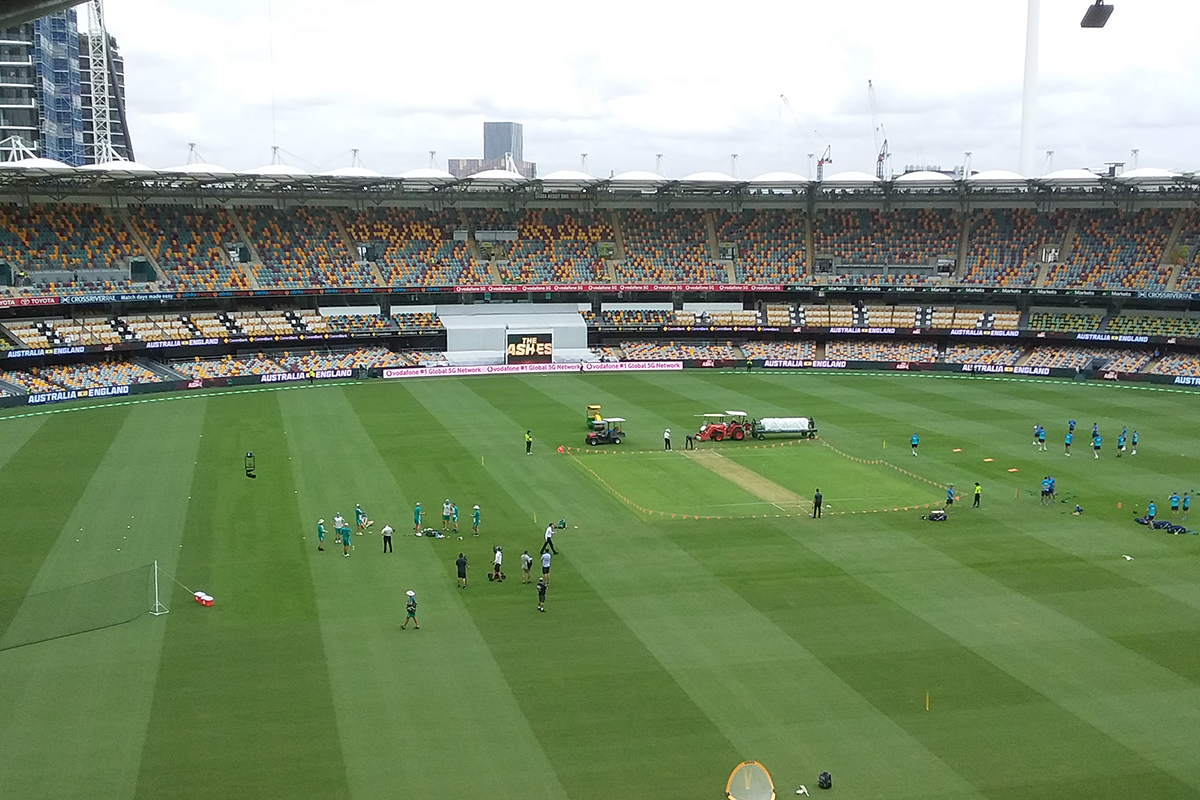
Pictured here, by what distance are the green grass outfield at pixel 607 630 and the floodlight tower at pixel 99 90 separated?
7039 centimetres

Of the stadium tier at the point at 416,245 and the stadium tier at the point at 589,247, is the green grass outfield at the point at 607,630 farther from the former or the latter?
the stadium tier at the point at 416,245

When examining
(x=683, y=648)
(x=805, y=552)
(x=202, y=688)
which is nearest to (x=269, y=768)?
(x=202, y=688)

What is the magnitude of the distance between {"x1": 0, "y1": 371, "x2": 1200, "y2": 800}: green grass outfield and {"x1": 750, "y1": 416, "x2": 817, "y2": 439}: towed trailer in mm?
2392

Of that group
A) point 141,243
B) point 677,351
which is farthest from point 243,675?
point 677,351

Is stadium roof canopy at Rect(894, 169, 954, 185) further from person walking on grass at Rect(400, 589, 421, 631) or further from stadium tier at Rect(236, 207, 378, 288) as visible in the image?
person walking on grass at Rect(400, 589, 421, 631)

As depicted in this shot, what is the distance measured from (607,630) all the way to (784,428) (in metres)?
26.7

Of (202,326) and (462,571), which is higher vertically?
(202,326)

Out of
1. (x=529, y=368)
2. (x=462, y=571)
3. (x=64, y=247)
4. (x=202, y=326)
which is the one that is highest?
(x=64, y=247)

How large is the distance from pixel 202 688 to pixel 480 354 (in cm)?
5894

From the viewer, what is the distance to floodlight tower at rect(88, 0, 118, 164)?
108 metres

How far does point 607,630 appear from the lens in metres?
26.2

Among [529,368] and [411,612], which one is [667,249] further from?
[411,612]

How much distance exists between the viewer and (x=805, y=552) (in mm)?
32688

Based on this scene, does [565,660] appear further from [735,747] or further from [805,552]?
[805,552]
